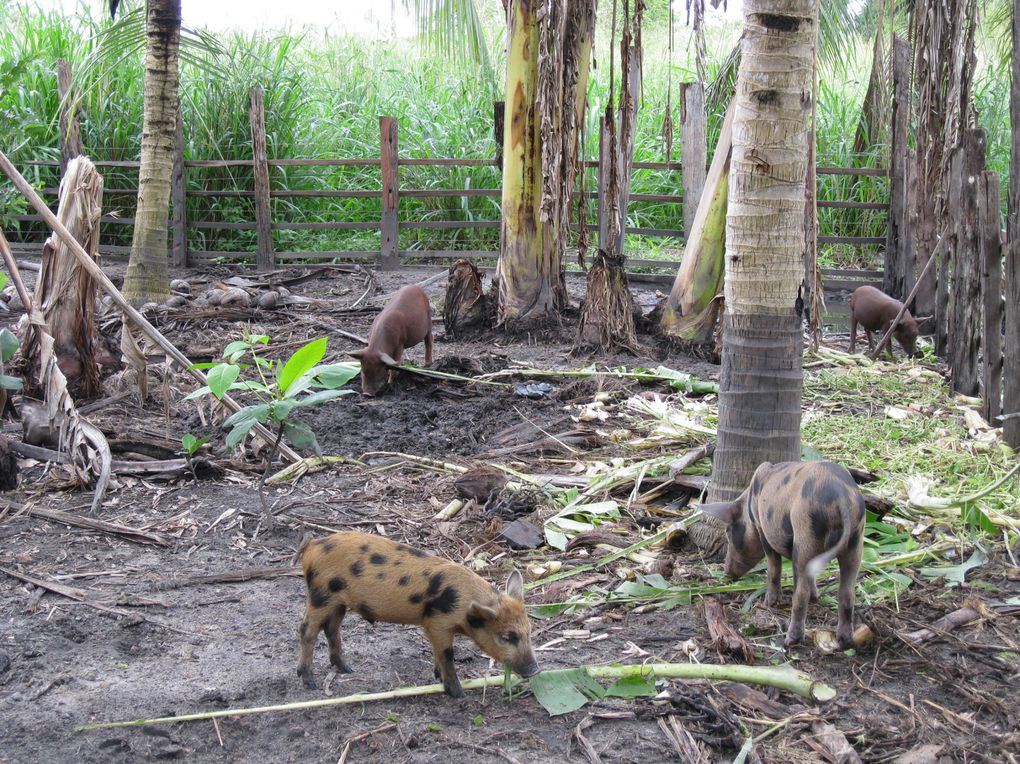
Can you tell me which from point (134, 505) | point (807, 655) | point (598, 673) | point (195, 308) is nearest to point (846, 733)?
point (807, 655)

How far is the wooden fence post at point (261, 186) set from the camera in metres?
15.2

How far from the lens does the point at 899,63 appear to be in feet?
44.2

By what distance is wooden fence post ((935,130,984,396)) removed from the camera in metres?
7.13

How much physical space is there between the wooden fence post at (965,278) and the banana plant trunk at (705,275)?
238 cm

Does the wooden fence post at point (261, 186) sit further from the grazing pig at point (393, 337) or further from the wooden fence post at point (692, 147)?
the grazing pig at point (393, 337)

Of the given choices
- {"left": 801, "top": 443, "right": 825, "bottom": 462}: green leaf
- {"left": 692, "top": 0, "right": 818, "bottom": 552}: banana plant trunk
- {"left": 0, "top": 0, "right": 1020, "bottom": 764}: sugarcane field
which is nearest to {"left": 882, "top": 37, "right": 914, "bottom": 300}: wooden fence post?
{"left": 0, "top": 0, "right": 1020, "bottom": 764}: sugarcane field

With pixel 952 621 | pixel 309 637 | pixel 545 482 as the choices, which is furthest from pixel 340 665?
pixel 952 621

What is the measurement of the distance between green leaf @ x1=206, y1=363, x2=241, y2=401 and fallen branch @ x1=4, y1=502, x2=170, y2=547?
817 millimetres

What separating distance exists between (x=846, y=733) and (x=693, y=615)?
37.9 inches

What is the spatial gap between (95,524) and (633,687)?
3035 millimetres

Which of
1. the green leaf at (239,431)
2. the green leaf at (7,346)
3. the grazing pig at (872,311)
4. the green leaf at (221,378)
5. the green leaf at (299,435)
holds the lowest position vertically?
the green leaf at (299,435)

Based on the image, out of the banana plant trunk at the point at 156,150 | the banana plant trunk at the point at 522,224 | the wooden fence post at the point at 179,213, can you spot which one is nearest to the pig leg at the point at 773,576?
the banana plant trunk at the point at 522,224

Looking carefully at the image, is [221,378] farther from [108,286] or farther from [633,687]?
[633,687]

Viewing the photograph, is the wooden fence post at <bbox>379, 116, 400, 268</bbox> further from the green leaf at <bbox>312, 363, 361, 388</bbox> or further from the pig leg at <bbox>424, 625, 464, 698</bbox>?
the pig leg at <bbox>424, 625, 464, 698</bbox>
